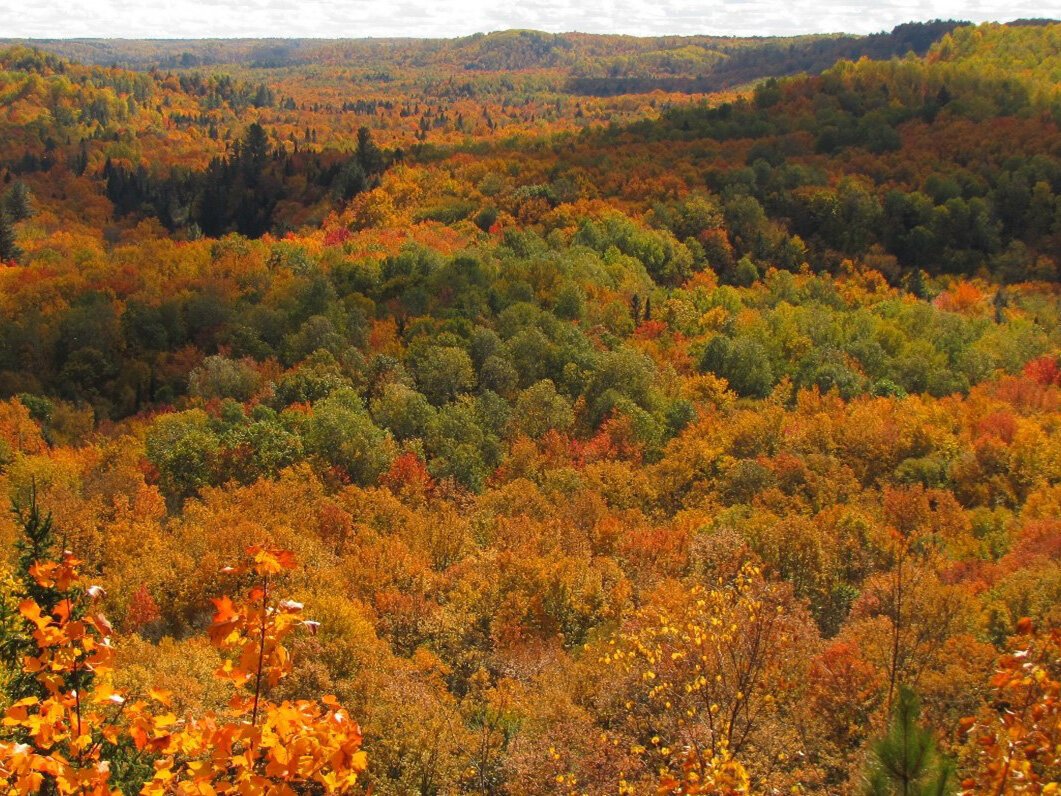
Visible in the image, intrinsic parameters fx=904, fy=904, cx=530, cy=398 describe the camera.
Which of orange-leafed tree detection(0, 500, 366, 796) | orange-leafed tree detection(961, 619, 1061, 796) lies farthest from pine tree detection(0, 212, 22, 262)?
orange-leafed tree detection(961, 619, 1061, 796)

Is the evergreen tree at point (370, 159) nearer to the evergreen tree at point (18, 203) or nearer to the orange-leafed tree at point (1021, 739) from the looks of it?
the evergreen tree at point (18, 203)

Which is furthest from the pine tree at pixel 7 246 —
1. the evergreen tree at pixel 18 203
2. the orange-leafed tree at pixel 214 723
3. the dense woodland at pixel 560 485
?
the orange-leafed tree at pixel 214 723

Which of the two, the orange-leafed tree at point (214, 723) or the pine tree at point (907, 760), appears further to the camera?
the pine tree at point (907, 760)

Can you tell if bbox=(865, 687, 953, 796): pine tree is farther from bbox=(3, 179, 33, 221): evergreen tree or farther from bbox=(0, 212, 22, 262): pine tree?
bbox=(3, 179, 33, 221): evergreen tree

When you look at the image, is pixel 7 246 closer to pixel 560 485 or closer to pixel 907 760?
pixel 560 485

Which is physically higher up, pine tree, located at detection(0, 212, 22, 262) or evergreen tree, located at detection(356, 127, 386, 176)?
evergreen tree, located at detection(356, 127, 386, 176)
